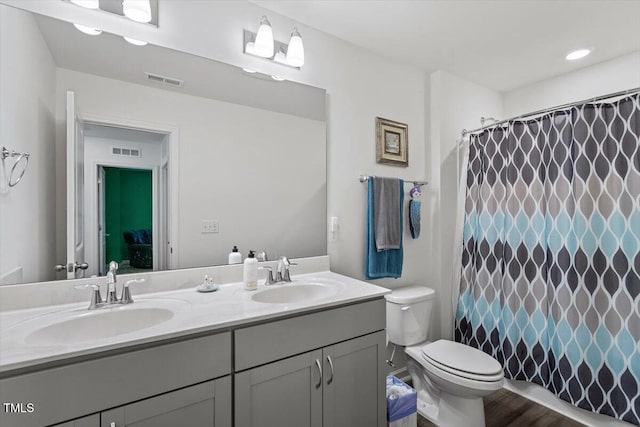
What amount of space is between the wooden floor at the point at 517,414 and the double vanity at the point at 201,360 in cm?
90

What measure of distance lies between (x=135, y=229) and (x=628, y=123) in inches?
104

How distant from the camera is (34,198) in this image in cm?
117

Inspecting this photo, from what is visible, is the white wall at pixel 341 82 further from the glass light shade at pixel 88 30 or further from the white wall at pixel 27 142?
the white wall at pixel 27 142

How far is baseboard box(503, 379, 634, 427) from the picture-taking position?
1.71 m

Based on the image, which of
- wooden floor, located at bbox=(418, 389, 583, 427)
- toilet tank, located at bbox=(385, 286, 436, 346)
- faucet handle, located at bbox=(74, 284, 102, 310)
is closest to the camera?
faucet handle, located at bbox=(74, 284, 102, 310)

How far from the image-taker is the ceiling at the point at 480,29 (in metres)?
1.65

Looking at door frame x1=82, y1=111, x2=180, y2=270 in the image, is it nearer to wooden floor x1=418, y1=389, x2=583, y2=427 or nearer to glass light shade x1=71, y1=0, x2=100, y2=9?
glass light shade x1=71, y1=0, x2=100, y2=9

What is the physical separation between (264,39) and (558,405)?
2.86 meters

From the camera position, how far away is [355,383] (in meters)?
1.34

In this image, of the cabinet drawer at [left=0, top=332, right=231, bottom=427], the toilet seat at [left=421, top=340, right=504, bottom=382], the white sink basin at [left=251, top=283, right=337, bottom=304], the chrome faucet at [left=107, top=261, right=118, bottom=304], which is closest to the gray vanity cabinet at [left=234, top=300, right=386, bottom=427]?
the cabinet drawer at [left=0, top=332, right=231, bottom=427]

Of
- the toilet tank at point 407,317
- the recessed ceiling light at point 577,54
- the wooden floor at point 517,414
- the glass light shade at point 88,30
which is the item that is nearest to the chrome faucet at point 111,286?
the glass light shade at point 88,30

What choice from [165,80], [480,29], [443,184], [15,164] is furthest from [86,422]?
[480,29]

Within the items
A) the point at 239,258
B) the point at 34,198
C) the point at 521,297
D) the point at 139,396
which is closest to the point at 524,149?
the point at 521,297

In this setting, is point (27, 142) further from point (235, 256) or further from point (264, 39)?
point (264, 39)
